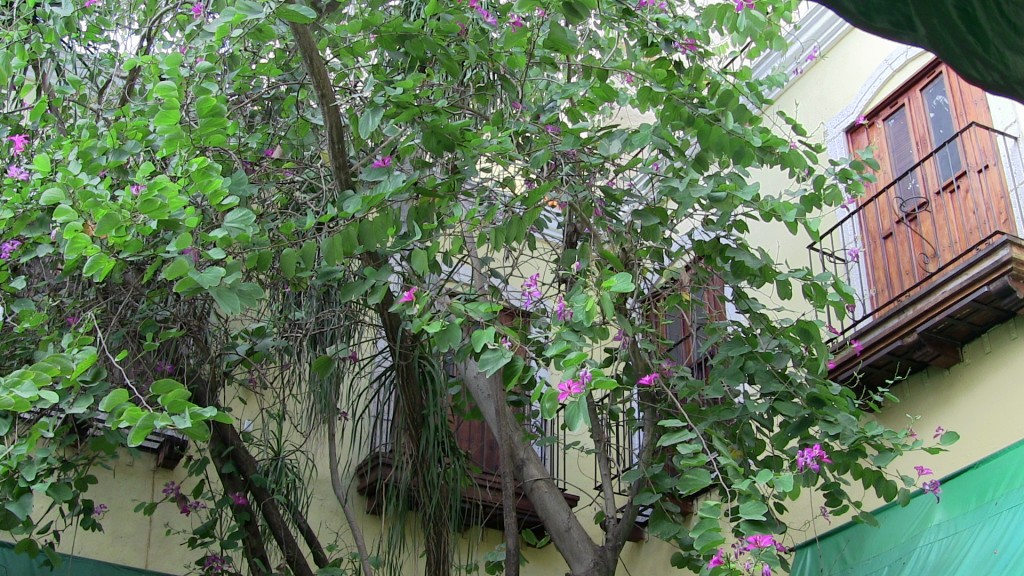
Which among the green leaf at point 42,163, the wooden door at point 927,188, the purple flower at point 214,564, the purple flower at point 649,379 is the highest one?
the wooden door at point 927,188

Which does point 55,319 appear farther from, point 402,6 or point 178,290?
point 402,6

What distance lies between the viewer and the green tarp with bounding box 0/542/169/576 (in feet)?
19.7

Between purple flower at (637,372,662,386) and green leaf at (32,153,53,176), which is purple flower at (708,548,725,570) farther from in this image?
green leaf at (32,153,53,176)

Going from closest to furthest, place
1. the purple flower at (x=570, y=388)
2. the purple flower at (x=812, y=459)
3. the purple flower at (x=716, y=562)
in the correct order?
1. the purple flower at (x=570, y=388)
2. the purple flower at (x=716, y=562)
3. the purple flower at (x=812, y=459)

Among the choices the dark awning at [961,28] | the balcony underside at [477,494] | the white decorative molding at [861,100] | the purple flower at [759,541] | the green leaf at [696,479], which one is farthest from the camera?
the white decorative molding at [861,100]

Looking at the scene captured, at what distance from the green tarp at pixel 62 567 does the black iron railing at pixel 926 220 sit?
4053mm

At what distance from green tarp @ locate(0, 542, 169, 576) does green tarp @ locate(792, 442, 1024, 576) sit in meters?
3.56

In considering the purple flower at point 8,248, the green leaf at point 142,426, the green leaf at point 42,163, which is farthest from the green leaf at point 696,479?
the purple flower at point 8,248

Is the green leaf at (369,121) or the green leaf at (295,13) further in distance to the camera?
the green leaf at (369,121)

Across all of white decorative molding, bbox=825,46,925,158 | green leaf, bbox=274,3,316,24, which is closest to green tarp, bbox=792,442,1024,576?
white decorative molding, bbox=825,46,925,158

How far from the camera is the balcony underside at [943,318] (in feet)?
19.6

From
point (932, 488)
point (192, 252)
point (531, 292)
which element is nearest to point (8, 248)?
point (192, 252)

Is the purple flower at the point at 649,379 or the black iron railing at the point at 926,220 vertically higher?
the black iron railing at the point at 926,220

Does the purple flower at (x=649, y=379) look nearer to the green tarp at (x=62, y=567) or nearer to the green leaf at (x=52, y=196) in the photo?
the green leaf at (x=52, y=196)
